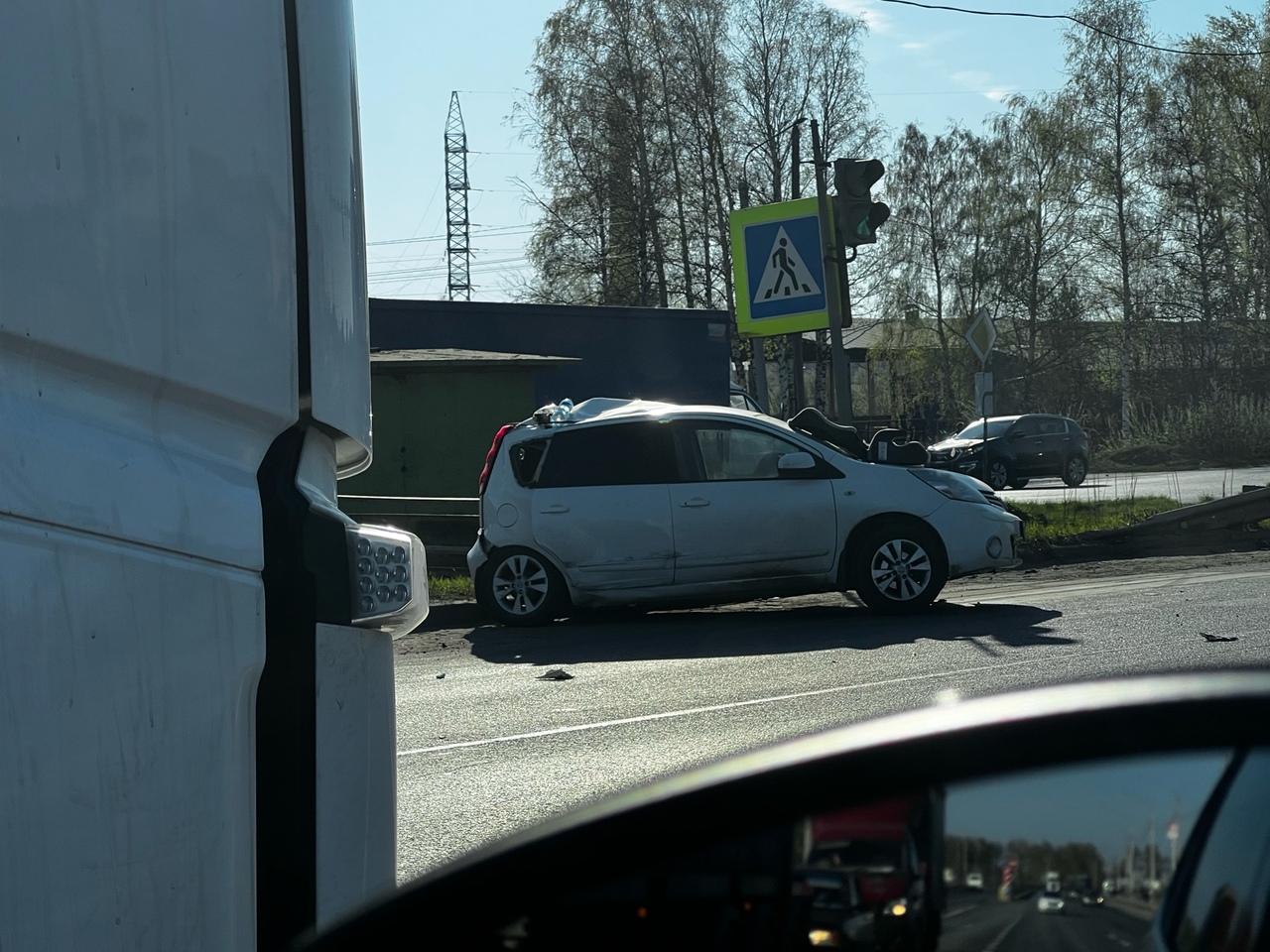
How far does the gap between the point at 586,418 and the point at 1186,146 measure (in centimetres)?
4010

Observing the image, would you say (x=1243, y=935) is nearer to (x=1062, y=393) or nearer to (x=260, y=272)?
(x=260, y=272)

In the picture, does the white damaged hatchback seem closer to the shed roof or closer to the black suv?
the shed roof

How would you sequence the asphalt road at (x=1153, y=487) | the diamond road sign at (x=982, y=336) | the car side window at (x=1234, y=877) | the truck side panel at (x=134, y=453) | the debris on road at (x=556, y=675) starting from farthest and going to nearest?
the asphalt road at (x=1153, y=487) < the diamond road sign at (x=982, y=336) < the debris on road at (x=556, y=675) < the truck side panel at (x=134, y=453) < the car side window at (x=1234, y=877)

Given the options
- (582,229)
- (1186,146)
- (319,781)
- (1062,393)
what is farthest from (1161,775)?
(1062,393)

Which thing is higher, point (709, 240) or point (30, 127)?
point (709, 240)

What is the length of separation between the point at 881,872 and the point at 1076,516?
54.1 ft

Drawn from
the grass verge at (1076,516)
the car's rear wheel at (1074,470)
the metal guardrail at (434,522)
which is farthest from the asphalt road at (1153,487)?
the metal guardrail at (434,522)

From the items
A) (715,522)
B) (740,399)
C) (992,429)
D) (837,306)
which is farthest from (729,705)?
(992,429)

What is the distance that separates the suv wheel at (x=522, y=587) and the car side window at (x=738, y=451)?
4.95ft

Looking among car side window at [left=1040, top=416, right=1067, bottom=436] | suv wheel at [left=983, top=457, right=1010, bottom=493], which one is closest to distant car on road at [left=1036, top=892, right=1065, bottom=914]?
suv wheel at [left=983, top=457, right=1010, bottom=493]

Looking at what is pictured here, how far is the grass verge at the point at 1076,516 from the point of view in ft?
46.4

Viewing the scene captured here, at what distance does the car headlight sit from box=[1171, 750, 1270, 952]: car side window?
9771 mm

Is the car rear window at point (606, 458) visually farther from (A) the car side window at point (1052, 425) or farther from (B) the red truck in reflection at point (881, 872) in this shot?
(A) the car side window at point (1052, 425)

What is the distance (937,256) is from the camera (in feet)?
176
